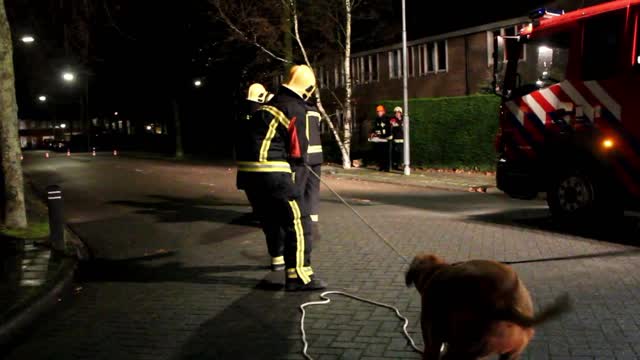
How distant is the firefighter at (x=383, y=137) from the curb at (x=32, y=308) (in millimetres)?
13655

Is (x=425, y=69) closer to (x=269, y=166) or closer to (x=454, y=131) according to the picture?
(x=454, y=131)

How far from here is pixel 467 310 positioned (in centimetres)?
309

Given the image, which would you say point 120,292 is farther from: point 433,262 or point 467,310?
point 467,310

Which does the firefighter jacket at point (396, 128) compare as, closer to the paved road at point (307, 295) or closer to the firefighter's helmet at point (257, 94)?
the paved road at point (307, 295)

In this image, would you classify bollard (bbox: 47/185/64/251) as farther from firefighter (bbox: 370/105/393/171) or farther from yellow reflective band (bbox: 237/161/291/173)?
firefighter (bbox: 370/105/393/171)

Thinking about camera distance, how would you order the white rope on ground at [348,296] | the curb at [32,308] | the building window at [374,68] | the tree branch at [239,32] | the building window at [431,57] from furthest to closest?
the building window at [374,68] < the building window at [431,57] < the tree branch at [239,32] < the curb at [32,308] < the white rope on ground at [348,296]

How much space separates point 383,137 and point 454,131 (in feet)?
7.12

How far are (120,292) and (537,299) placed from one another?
13.2 feet

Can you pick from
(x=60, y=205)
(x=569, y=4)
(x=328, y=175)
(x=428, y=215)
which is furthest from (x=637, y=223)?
(x=569, y=4)

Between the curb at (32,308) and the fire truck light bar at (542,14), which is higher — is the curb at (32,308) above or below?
below

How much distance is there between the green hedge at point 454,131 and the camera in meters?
18.9

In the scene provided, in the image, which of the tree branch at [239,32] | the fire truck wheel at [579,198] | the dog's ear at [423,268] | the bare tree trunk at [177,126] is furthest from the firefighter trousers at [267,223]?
the bare tree trunk at [177,126]

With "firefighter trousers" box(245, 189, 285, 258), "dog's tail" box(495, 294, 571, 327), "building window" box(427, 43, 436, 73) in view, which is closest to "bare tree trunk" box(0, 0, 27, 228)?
"firefighter trousers" box(245, 189, 285, 258)

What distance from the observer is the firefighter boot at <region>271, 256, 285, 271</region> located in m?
6.84
